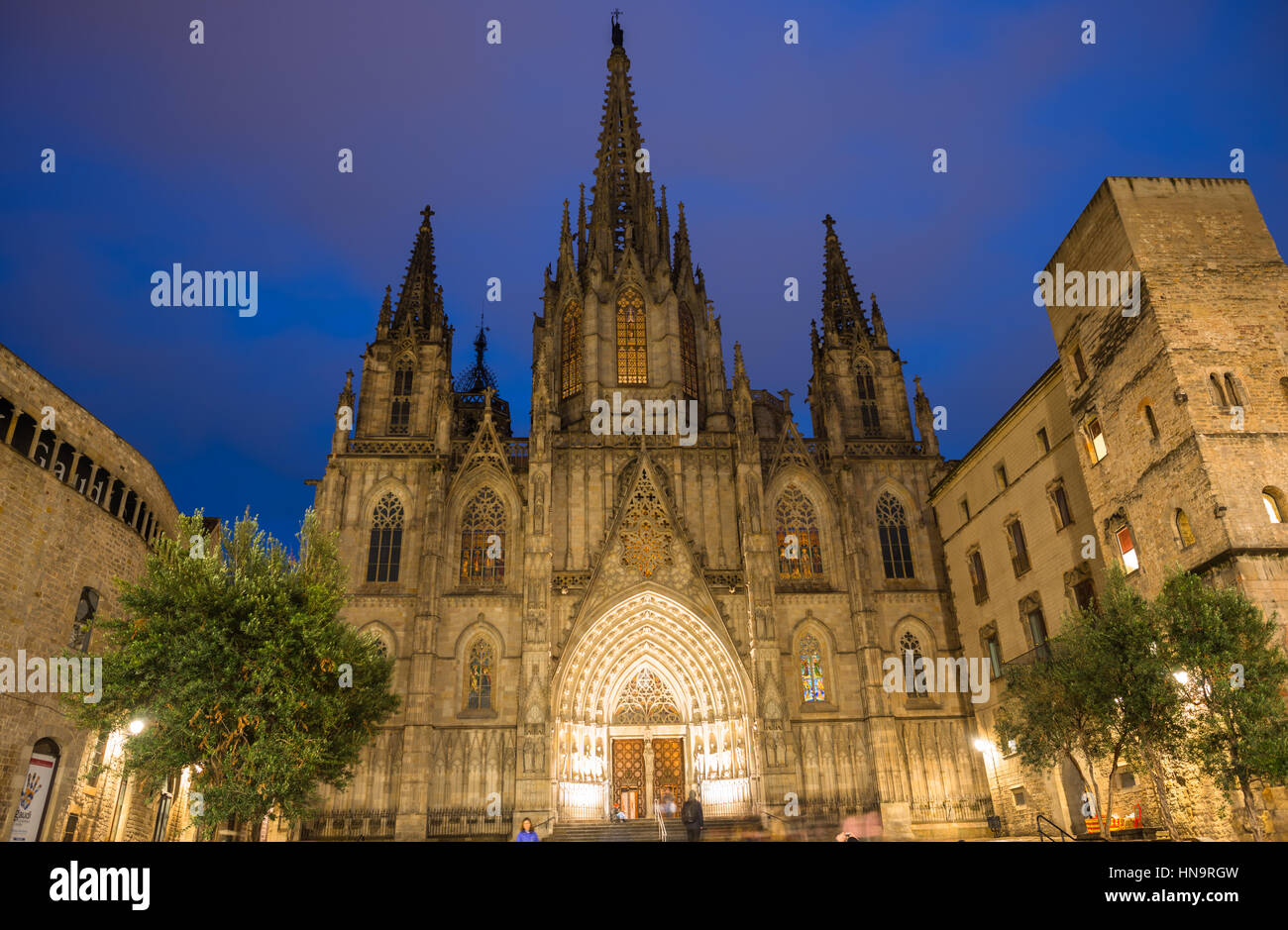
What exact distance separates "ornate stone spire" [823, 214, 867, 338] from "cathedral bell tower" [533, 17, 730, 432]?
5480 mm

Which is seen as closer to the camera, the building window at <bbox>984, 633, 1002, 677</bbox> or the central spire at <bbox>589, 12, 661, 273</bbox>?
the building window at <bbox>984, 633, 1002, 677</bbox>

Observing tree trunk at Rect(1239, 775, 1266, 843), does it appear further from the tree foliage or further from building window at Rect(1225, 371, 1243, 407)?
the tree foliage

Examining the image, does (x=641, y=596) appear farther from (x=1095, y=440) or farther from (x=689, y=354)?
(x=1095, y=440)

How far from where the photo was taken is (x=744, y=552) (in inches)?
1171

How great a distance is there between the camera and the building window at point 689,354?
36.1 m

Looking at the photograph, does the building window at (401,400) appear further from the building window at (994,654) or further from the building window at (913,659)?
the building window at (994,654)

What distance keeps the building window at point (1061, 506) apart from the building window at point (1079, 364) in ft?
11.4

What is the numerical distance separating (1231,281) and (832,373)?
16.8 metres

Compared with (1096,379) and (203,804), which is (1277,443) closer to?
(1096,379)

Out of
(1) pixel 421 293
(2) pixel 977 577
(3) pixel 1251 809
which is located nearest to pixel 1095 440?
(2) pixel 977 577

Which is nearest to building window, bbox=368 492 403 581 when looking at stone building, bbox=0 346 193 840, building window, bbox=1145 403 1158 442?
stone building, bbox=0 346 193 840

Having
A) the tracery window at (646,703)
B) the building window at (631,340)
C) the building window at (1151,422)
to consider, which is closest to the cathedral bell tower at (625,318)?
the building window at (631,340)

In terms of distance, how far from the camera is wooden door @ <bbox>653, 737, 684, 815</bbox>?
28.6 metres
